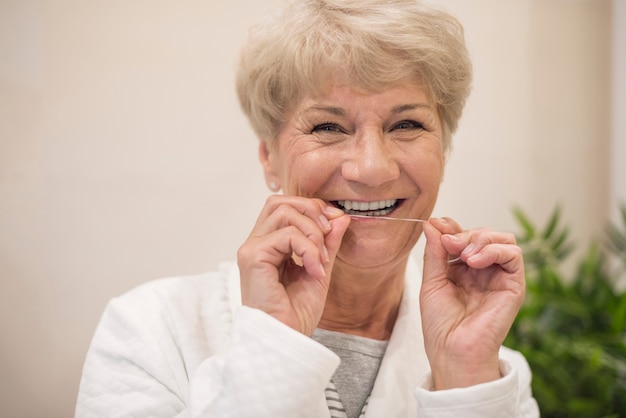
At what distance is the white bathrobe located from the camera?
3.22ft

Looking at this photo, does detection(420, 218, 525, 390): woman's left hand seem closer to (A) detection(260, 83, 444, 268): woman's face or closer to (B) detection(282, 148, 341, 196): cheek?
(A) detection(260, 83, 444, 268): woman's face

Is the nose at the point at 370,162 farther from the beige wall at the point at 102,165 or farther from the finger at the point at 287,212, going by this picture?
the beige wall at the point at 102,165

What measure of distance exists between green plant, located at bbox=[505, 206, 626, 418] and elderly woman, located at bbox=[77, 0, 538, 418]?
109 cm

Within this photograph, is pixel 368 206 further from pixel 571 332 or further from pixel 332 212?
pixel 571 332

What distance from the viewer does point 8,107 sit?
1.45m

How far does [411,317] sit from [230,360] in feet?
2.04

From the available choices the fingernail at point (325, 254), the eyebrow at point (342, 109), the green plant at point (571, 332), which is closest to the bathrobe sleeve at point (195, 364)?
the fingernail at point (325, 254)

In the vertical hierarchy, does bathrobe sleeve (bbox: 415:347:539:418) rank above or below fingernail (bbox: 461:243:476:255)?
below

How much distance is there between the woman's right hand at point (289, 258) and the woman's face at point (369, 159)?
126 millimetres

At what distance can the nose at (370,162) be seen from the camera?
1.19 meters

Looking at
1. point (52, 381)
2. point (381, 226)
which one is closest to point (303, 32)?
point (381, 226)

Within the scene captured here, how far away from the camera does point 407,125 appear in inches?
50.8

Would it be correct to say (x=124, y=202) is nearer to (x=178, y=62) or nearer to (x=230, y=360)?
(x=178, y=62)

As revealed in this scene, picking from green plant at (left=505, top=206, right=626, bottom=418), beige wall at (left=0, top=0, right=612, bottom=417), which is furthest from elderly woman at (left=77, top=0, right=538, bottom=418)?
green plant at (left=505, top=206, right=626, bottom=418)
